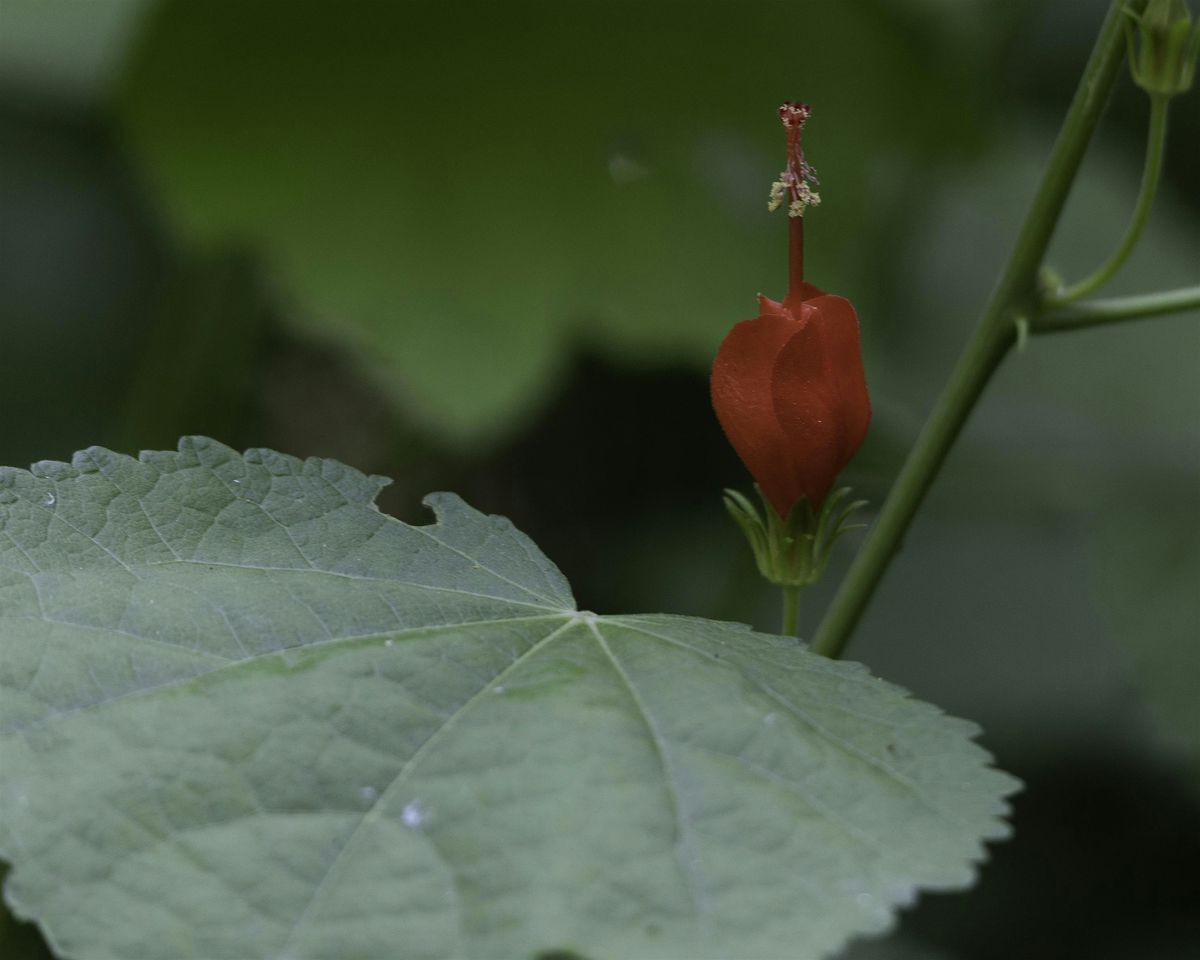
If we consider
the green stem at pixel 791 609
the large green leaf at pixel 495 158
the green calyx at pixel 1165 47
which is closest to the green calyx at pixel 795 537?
the green stem at pixel 791 609

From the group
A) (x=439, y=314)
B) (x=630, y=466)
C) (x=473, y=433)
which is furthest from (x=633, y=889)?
(x=630, y=466)

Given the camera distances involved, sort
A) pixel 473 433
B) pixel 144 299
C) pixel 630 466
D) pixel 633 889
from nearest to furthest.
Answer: pixel 633 889, pixel 473 433, pixel 630 466, pixel 144 299

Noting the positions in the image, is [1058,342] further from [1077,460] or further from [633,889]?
[633,889]

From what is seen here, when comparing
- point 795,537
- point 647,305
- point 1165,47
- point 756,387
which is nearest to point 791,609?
point 795,537

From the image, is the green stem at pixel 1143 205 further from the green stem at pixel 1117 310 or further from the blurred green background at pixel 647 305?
the blurred green background at pixel 647 305

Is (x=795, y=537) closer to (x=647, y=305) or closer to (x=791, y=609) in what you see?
(x=791, y=609)

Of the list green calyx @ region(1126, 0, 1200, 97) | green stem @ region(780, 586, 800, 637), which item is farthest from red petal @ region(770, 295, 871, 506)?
green calyx @ region(1126, 0, 1200, 97)
